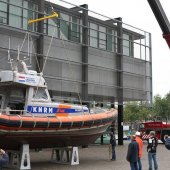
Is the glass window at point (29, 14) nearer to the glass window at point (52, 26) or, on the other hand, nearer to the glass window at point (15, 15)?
the glass window at point (15, 15)

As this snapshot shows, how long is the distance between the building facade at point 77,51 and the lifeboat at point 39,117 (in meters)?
3.70

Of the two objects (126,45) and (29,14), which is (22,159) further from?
(126,45)

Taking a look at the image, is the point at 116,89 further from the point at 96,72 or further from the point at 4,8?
the point at 4,8

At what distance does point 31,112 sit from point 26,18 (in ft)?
30.7

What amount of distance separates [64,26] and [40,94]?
33.2ft

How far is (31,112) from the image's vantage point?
17.2 metres

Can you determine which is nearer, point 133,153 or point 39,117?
point 133,153

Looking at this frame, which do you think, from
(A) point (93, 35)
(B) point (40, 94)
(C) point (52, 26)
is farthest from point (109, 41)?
(B) point (40, 94)

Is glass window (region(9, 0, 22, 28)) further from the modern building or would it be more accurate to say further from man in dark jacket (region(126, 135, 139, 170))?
man in dark jacket (region(126, 135, 139, 170))

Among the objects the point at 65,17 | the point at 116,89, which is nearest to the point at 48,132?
the point at 65,17

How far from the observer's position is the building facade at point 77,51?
23.8 metres

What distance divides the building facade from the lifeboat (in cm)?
370

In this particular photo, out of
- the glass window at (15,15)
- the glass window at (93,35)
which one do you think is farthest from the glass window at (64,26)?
the glass window at (15,15)

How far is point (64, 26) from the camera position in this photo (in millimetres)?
27234
